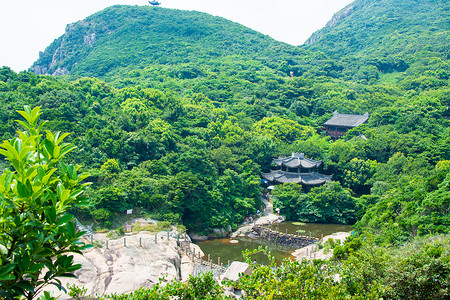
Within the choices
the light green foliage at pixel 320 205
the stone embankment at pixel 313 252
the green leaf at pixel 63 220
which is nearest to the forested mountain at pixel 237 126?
the light green foliage at pixel 320 205

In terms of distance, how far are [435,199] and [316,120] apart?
32364 mm

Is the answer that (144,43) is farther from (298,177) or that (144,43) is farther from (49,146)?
(49,146)

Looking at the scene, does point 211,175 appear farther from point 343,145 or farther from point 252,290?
point 252,290

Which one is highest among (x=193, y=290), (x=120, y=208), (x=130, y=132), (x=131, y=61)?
(x=131, y=61)

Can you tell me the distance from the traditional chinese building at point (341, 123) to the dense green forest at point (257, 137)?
1121mm

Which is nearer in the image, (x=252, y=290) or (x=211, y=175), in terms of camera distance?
(x=252, y=290)

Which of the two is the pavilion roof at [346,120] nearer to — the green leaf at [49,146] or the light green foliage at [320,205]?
the light green foliage at [320,205]

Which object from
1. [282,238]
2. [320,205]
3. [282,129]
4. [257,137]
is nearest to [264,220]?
[282,238]

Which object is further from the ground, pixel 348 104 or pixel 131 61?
pixel 131 61

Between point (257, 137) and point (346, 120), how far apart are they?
15.1 metres

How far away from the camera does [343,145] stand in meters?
34.7

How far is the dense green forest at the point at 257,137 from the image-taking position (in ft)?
56.3

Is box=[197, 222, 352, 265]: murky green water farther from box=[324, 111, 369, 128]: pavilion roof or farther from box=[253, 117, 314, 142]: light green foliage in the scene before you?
box=[324, 111, 369, 128]: pavilion roof

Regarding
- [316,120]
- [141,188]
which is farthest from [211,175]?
[316,120]
